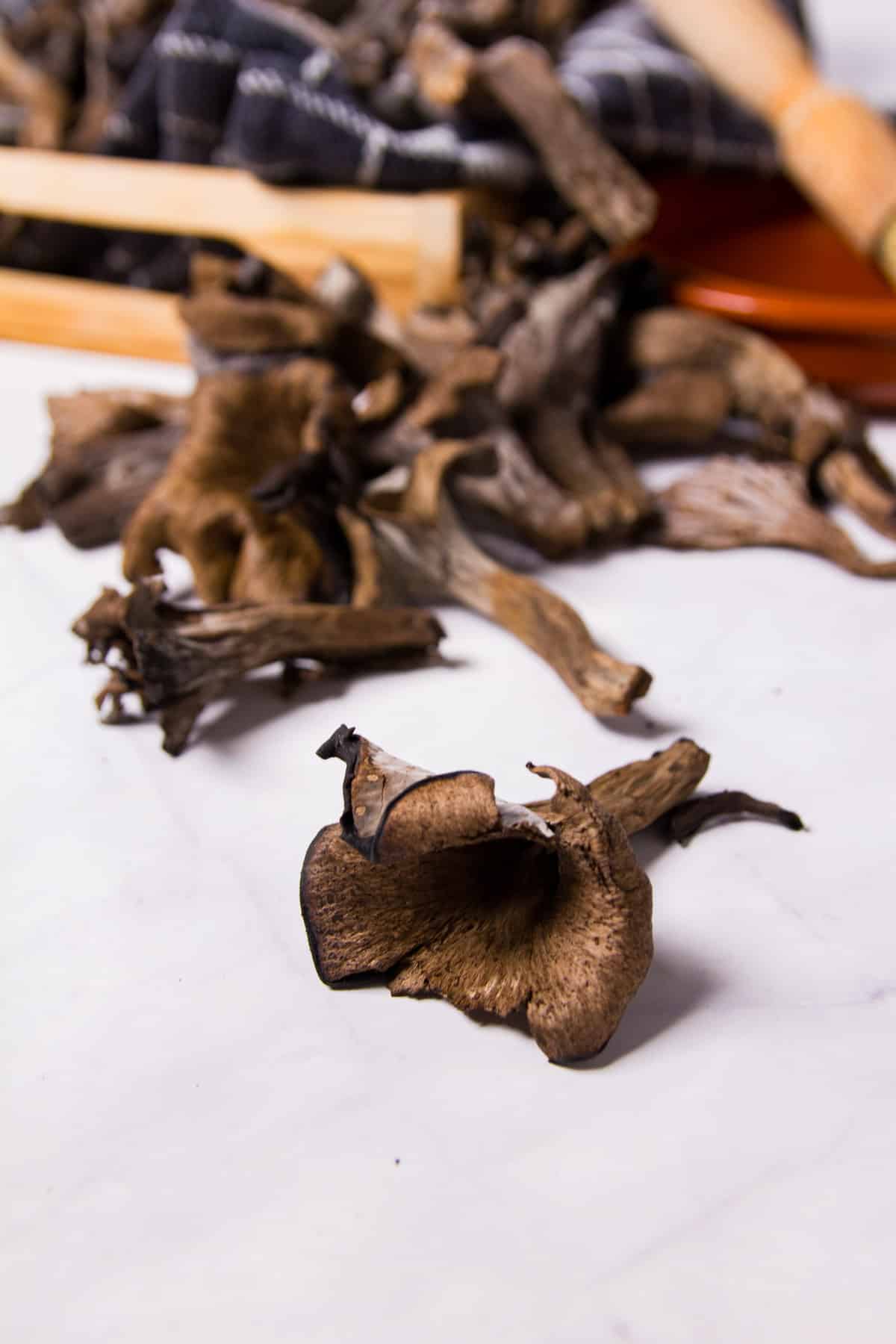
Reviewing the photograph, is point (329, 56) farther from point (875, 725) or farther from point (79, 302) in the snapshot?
point (875, 725)

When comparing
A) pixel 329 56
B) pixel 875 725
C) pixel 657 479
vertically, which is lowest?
pixel 657 479

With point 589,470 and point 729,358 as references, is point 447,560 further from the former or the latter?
point 729,358

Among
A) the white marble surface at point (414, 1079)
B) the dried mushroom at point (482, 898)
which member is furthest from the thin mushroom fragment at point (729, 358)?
the dried mushroom at point (482, 898)

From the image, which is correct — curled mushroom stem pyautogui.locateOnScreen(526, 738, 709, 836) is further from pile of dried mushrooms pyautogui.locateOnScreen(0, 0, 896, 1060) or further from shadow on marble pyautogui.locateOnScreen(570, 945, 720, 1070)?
shadow on marble pyautogui.locateOnScreen(570, 945, 720, 1070)

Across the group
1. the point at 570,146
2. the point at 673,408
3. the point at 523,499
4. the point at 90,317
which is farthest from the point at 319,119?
the point at 523,499

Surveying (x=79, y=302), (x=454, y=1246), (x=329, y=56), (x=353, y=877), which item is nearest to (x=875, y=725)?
(x=353, y=877)

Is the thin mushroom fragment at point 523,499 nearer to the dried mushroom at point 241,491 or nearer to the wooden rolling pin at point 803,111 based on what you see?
the dried mushroom at point 241,491

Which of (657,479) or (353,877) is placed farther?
(657,479)
